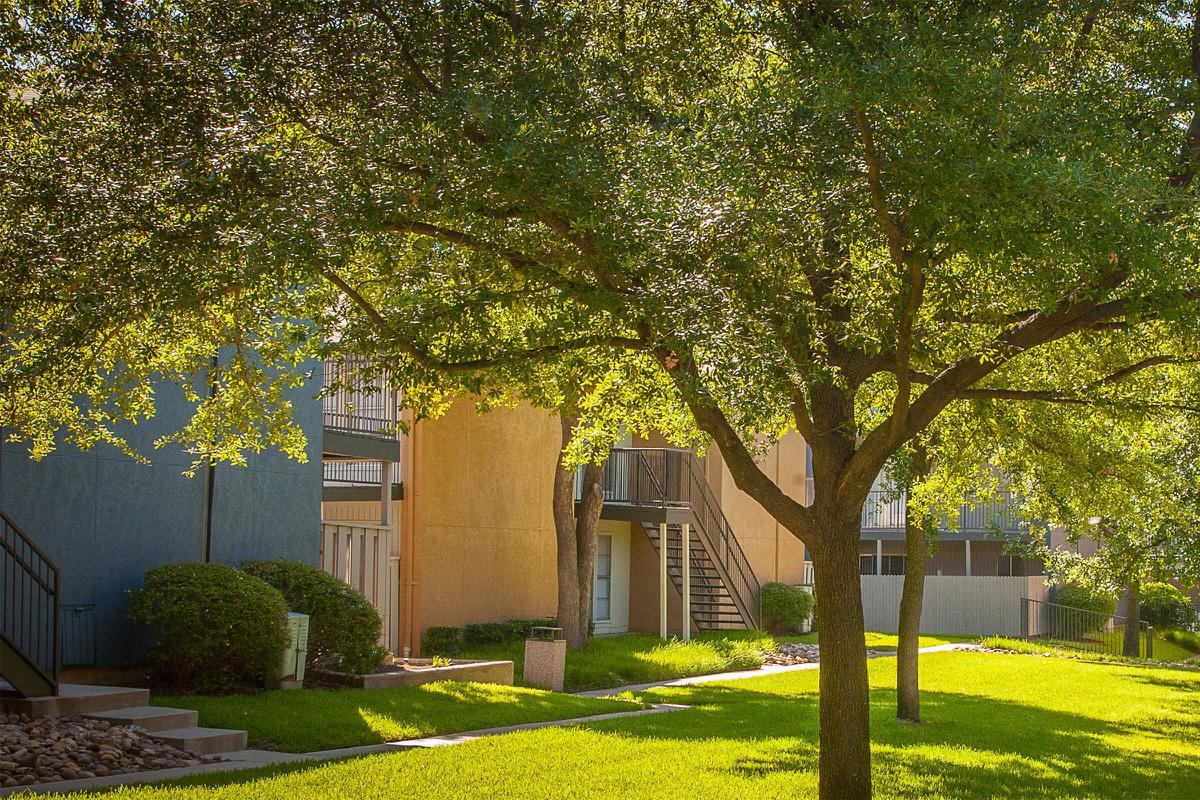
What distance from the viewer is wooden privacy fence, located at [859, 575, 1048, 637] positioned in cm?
3331

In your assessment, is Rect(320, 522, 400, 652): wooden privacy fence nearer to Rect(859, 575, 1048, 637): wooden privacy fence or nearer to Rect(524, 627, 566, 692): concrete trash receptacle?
Rect(524, 627, 566, 692): concrete trash receptacle

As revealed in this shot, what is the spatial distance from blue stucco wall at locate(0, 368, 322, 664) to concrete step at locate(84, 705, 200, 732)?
7.06 feet

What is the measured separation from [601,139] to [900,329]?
2506mm

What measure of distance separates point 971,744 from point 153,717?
316 inches

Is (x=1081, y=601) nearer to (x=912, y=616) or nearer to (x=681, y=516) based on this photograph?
(x=681, y=516)

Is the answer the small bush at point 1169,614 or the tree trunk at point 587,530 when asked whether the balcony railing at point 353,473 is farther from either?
the small bush at point 1169,614

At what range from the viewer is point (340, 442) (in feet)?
59.9

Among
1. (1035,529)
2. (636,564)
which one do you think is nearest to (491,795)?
(1035,529)

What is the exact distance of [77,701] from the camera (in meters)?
11.4

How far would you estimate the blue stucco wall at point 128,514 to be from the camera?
43.0ft

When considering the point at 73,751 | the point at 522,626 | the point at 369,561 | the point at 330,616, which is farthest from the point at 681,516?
the point at 73,751

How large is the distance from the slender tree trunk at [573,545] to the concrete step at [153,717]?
33.5 feet

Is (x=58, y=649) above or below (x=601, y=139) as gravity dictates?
below

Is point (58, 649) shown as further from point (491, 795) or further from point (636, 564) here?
point (636, 564)
